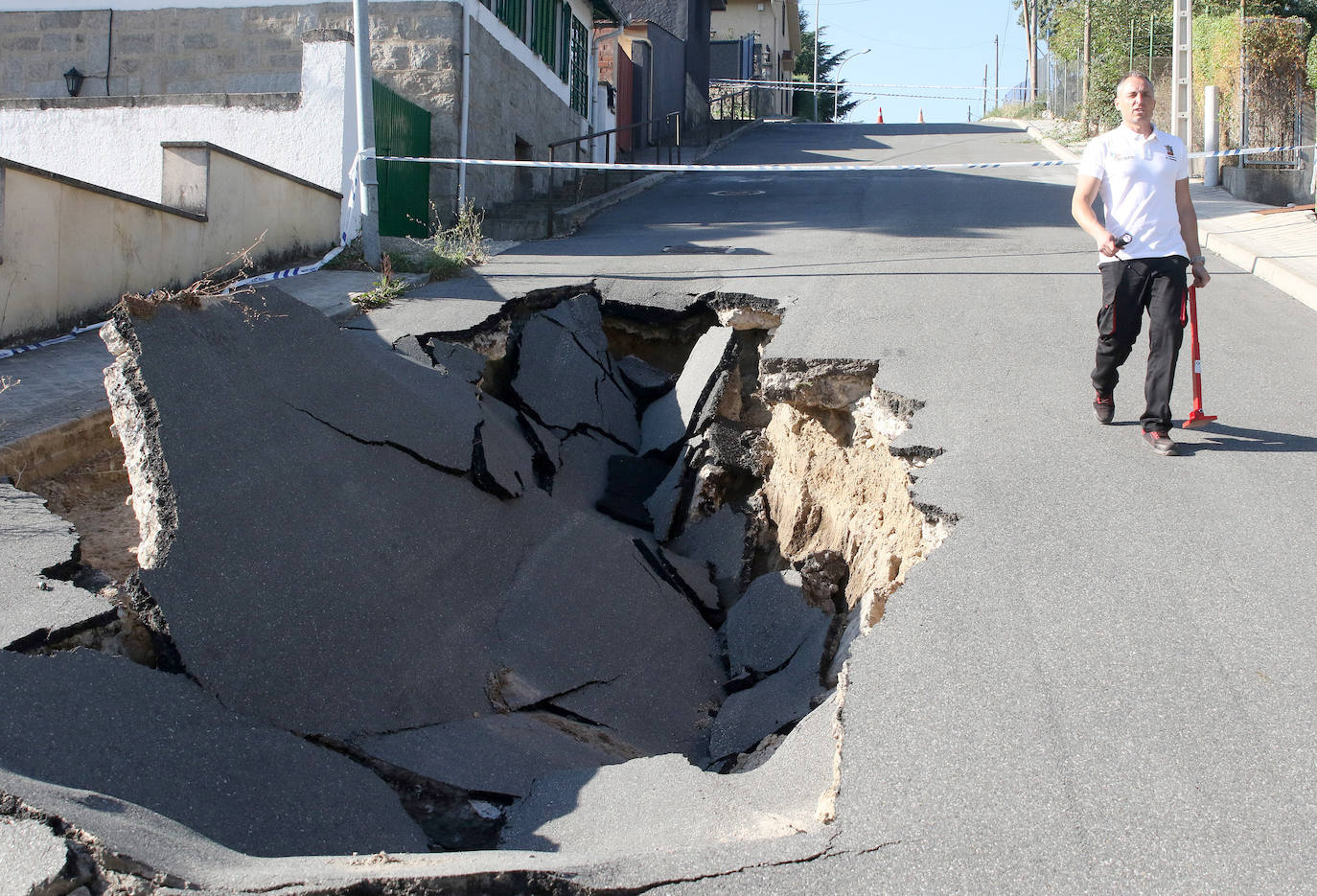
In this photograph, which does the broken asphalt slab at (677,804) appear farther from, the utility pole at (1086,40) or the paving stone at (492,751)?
the utility pole at (1086,40)

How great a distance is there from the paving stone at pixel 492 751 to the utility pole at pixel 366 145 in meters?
6.73

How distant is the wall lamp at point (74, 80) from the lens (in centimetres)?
1322

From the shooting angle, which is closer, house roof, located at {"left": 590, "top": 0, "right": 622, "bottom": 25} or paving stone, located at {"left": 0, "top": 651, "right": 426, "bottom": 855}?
paving stone, located at {"left": 0, "top": 651, "right": 426, "bottom": 855}

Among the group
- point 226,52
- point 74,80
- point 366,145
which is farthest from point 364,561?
point 74,80

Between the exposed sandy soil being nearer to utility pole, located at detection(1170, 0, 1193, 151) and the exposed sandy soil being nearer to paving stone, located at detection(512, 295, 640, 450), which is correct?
paving stone, located at detection(512, 295, 640, 450)

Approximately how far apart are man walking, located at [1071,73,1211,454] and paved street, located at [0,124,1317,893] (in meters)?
0.41

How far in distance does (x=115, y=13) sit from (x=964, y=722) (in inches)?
560

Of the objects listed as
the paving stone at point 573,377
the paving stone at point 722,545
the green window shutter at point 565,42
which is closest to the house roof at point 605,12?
the green window shutter at point 565,42

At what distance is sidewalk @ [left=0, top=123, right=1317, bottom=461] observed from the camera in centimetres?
573

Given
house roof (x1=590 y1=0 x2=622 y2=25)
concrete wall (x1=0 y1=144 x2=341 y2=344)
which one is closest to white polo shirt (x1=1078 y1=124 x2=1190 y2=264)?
concrete wall (x1=0 y1=144 x2=341 y2=344)

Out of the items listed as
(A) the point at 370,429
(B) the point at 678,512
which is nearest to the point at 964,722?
(A) the point at 370,429

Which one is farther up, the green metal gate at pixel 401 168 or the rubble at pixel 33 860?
the green metal gate at pixel 401 168

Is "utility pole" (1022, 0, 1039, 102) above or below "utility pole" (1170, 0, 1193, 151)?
above

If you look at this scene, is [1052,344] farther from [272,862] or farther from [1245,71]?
[1245,71]
